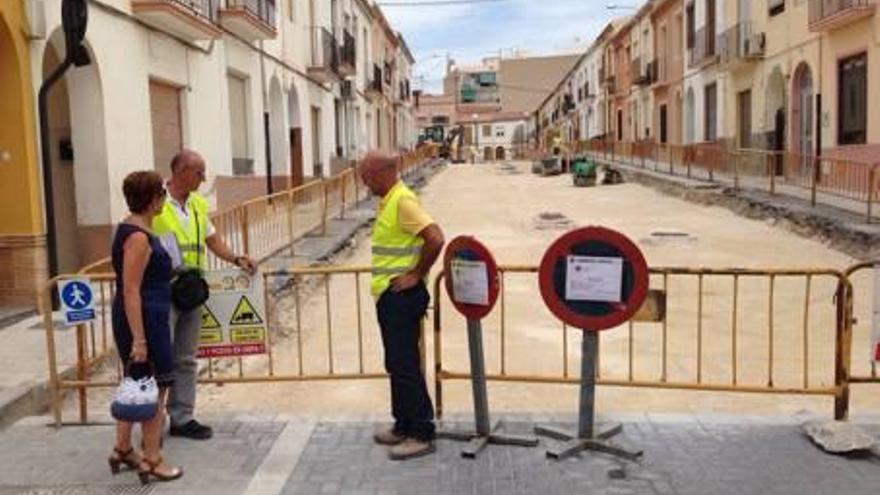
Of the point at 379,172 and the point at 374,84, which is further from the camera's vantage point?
the point at 374,84

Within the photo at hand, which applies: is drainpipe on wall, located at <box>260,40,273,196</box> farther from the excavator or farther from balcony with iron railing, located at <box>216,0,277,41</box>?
the excavator

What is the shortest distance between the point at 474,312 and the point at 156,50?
9.49 meters

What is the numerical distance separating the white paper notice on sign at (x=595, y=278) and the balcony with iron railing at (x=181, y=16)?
8884 mm

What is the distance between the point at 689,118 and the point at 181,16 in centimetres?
2475

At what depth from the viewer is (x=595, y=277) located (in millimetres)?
5043

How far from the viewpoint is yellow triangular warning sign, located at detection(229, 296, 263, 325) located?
586 centimetres

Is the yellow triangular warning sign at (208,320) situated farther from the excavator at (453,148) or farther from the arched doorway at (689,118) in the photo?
the excavator at (453,148)

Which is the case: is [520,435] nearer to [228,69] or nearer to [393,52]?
[228,69]

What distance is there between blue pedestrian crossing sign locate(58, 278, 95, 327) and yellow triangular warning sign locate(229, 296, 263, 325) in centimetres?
81

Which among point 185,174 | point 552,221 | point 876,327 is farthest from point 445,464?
point 552,221

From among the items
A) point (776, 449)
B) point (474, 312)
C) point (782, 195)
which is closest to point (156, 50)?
point (474, 312)

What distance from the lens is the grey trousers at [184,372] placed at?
5.45 meters

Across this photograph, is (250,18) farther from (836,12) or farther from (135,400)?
(135,400)

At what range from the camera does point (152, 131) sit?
13.4 metres
